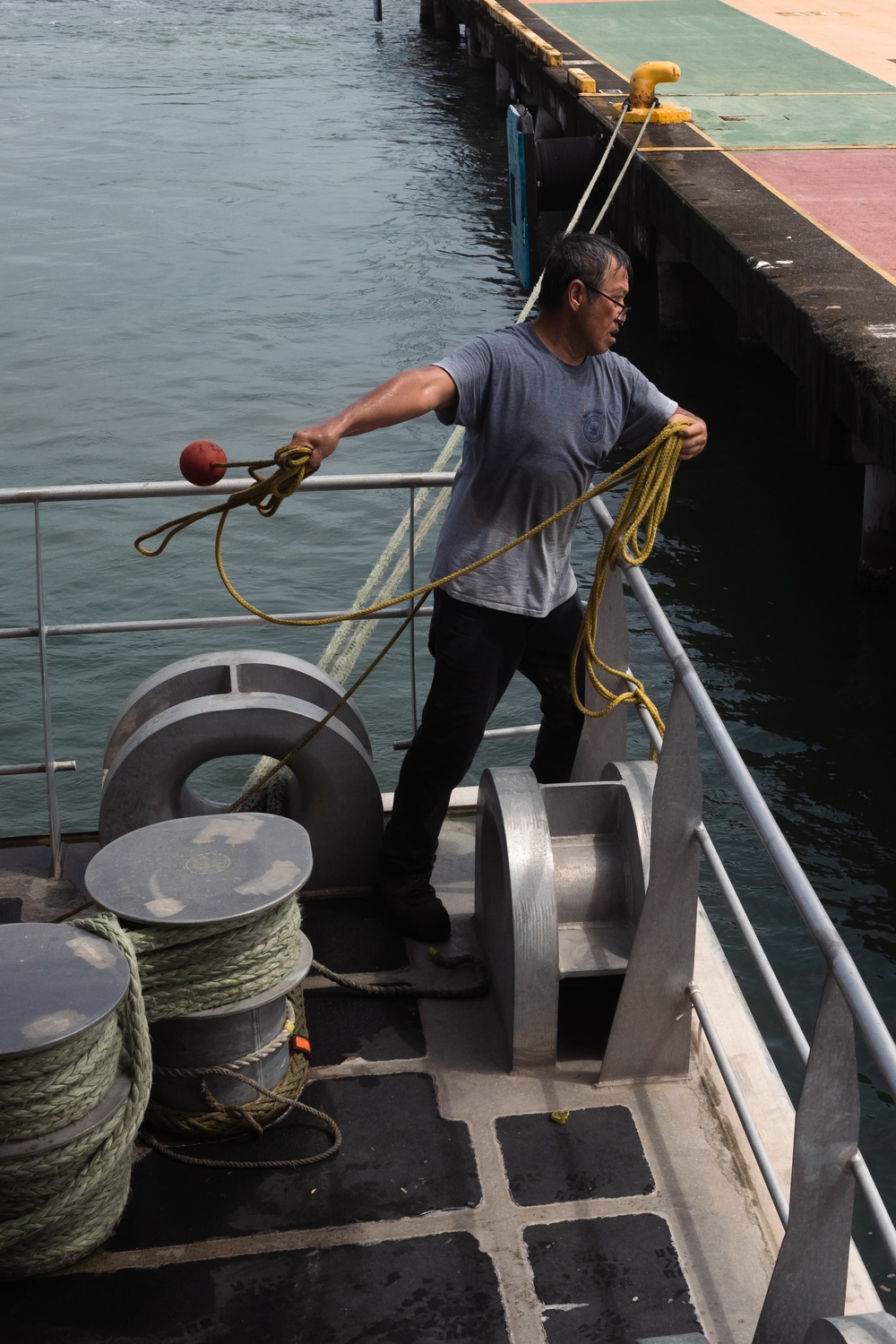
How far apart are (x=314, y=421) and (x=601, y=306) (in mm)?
9023

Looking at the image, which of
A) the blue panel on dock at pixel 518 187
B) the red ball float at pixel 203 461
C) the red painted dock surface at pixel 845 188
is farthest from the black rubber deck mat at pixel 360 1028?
the blue panel on dock at pixel 518 187

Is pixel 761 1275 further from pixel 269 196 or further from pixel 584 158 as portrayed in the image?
pixel 269 196

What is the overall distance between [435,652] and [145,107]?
2171 cm

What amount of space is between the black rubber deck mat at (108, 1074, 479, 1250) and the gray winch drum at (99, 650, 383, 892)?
2.95ft

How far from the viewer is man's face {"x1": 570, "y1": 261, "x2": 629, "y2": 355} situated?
12.0 ft

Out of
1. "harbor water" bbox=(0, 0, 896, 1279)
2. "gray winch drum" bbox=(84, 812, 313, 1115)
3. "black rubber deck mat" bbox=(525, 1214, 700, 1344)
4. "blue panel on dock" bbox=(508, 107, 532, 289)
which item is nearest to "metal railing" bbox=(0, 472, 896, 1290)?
"black rubber deck mat" bbox=(525, 1214, 700, 1344)

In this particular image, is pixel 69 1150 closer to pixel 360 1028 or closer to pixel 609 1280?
pixel 360 1028

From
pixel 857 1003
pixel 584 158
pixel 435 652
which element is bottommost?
pixel 584 158

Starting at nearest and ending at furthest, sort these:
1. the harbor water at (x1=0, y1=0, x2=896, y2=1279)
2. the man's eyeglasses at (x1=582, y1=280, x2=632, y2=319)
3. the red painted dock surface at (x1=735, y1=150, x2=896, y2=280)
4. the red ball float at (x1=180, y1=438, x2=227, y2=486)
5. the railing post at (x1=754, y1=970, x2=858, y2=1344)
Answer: the railing post at (x1=754, y1=970, x2=858, y2=1344)
the red ball float at (x1=180, y1=438, x2=227, y2=486)
the man's eyeglasses at (x1=582, y1=280, x2=632, y2=319)
the harbor water at (x1=0, y1=0, x2=896, y2=1279)
the red painted dock surface at (x1=735, y1=150, x2=896, y2=280)

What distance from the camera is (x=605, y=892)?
3.71 meters

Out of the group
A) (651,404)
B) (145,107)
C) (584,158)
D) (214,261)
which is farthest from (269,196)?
(651,404)

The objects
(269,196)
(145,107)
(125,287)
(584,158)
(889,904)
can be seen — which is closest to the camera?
(889,904)

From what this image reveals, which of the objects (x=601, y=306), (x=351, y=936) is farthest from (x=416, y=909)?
(x=601, y=306)

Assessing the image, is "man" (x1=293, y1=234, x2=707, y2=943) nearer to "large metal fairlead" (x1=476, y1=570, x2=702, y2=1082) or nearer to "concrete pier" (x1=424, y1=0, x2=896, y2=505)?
"large metal fairlead" (x1=476, y1=570, x2=702, y2=1082)
